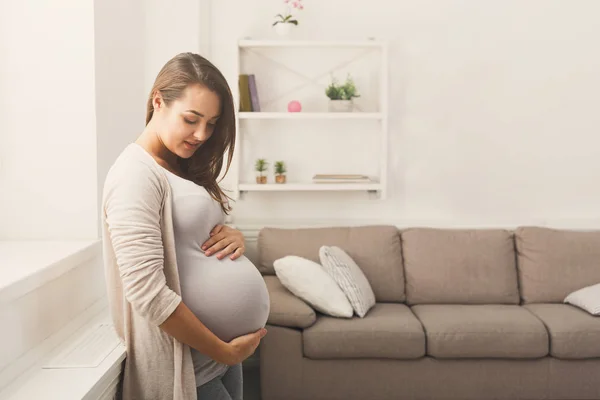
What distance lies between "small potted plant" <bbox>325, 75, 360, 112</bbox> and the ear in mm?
2196

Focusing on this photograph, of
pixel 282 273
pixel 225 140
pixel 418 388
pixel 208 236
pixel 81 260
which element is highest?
pixel 225 140

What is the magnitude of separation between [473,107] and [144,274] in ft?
9.70

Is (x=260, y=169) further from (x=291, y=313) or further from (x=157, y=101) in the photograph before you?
(x=157, y=101)

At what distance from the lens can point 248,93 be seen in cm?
355

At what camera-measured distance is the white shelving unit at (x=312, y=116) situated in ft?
11.5

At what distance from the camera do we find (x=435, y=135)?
3.80 meters

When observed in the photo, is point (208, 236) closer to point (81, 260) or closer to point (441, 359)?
point (81, 260)

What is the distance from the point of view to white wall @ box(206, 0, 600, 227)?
3738mm

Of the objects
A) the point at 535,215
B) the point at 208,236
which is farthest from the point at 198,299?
the point at 535,215

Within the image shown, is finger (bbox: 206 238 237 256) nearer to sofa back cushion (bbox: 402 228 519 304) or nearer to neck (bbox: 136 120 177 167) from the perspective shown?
neck (bbox: 136 120 177 167)

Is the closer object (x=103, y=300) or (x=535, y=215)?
(x=103, y=300)

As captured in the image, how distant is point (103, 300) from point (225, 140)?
3.41 ft

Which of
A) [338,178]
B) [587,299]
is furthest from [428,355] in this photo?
[338,178]

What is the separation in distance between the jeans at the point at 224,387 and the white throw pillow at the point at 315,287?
4.48 feet
